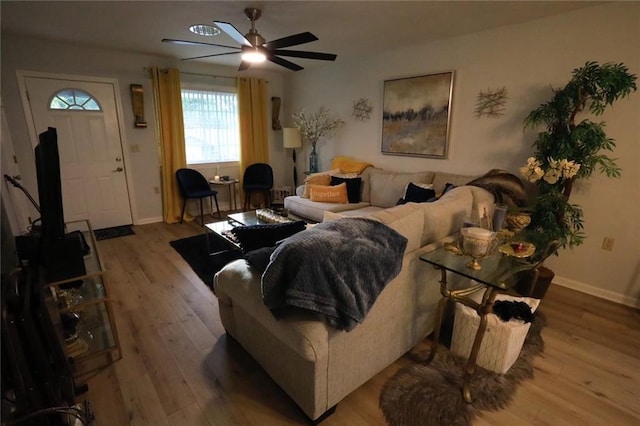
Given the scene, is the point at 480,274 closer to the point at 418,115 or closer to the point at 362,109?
the point at 418,115

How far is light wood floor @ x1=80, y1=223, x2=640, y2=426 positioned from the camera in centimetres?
156

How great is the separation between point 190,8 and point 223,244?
2436 mm

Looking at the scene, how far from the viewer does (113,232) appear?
165 inches

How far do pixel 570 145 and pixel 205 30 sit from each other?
3426mm

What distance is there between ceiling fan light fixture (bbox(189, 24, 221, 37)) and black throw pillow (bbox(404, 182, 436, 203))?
2.62m

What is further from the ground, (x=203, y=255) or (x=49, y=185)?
(x=49, y=185)

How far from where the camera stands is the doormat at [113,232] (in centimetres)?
405

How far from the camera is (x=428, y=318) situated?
198 cm

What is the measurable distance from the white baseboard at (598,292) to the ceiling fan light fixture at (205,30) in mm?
4159

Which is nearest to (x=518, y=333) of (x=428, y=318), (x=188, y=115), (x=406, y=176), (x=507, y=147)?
(x=428, y=318)

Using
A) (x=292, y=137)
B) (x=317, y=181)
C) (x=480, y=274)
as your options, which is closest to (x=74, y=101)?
(x=292, y=137)

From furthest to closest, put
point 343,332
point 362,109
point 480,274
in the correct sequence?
point 362,109
point 480,274
point 343,332

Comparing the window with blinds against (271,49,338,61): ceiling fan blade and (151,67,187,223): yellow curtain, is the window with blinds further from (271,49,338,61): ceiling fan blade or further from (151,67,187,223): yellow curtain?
(271,49,338,61): ceiling fan blade

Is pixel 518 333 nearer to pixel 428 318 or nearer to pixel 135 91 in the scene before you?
pixel 428 318
